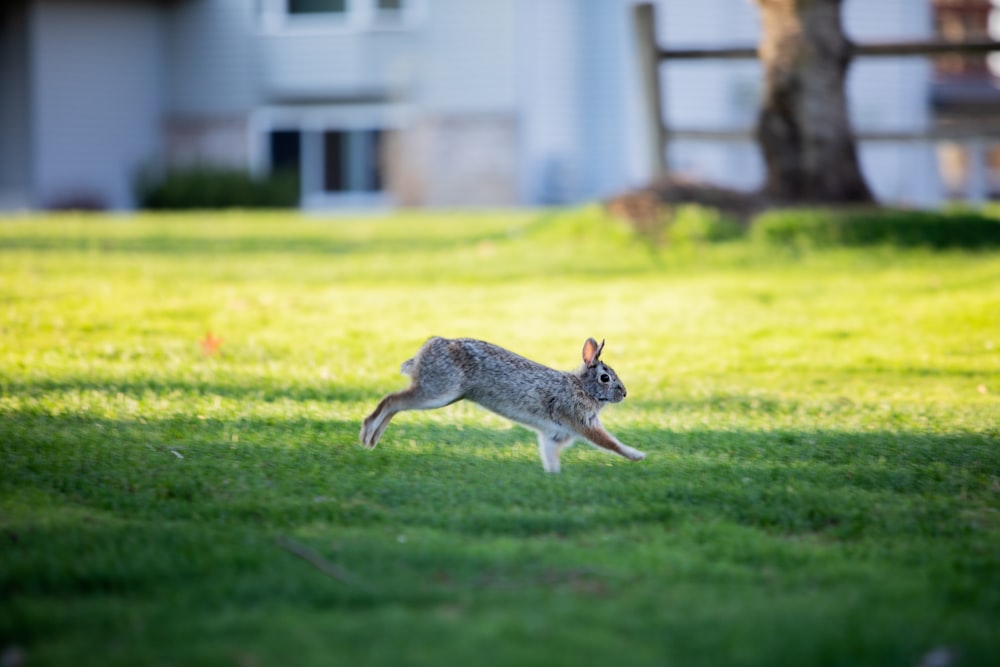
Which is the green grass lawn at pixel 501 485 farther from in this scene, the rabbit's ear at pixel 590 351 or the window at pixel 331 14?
the window at pixel 331 14

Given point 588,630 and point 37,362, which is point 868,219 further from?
point 588,630

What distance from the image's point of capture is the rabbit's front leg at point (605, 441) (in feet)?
20.6

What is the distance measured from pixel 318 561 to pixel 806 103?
10.3 m

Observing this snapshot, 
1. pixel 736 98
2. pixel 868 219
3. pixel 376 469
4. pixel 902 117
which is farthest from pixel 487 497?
pixel 902 117

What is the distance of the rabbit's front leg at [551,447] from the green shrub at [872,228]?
7599 millimetres

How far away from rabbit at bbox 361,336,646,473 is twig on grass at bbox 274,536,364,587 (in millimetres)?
1422

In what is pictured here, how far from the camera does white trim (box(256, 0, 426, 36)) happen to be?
27266mm

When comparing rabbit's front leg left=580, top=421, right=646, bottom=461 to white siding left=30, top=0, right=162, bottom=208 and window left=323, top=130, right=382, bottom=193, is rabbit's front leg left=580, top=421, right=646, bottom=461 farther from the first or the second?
Result: white siding left=30, top=0, right=162, bottom=208

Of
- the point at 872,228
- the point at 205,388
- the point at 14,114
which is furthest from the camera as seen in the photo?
the point at 14,114

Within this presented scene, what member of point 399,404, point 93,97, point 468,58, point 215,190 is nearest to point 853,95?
point 468,58

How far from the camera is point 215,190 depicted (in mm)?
26344

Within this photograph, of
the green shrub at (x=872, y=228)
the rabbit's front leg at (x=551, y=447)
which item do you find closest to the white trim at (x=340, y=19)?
the green shrub at (x=872, y=228)

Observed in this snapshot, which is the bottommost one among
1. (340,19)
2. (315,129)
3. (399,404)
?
(399,404)

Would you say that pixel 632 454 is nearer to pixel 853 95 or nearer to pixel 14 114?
pixel 853 95
